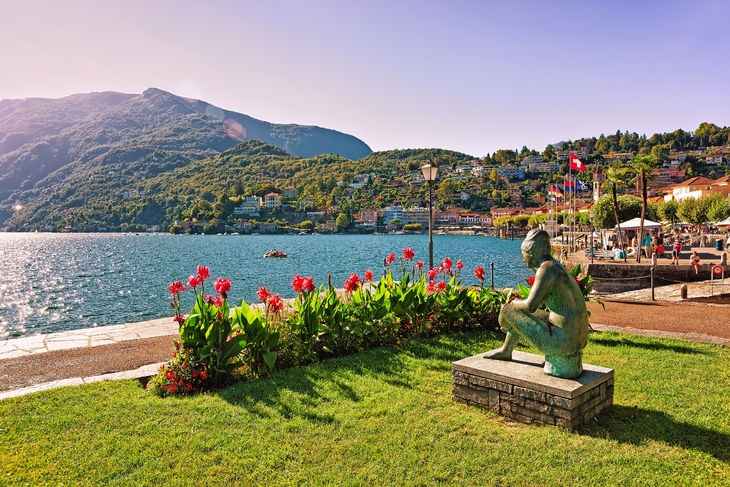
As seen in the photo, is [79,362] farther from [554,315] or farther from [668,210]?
[668,210]

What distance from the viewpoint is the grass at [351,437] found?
3.26 meters

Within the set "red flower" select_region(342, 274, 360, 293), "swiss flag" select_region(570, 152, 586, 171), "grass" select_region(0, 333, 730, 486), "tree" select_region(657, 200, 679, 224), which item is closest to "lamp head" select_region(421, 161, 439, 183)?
"red flower" select_region(342, 274, 360, 293)

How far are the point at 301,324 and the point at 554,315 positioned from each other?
3076mm

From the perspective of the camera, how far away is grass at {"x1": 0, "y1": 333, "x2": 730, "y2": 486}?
3.26m

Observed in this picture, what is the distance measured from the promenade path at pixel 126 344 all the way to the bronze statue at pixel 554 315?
4.49 m

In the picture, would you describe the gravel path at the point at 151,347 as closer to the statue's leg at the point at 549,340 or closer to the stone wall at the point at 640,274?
the statue's leg at the point at 549,340

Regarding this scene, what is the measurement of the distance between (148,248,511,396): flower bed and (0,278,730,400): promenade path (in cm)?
114

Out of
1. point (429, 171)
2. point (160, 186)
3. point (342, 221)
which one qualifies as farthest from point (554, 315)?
point (160, 186)

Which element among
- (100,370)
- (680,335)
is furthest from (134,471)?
(680,335)

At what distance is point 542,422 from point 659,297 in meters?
13.7

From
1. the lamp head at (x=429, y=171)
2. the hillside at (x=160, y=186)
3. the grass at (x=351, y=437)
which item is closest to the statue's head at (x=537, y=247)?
the grass at (x=351, y=437)

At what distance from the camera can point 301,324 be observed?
235 inches

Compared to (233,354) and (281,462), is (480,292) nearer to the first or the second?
(233,354)

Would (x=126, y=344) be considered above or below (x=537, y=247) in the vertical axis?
below
